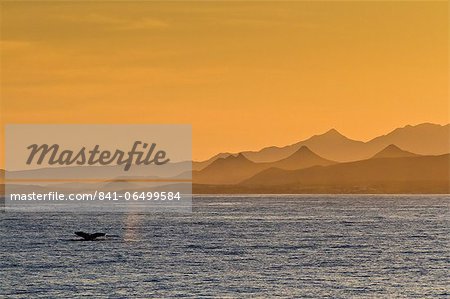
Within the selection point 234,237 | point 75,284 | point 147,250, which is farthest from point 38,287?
point 234,237

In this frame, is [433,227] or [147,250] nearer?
[147,250]

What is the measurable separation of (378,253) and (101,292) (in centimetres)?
4355

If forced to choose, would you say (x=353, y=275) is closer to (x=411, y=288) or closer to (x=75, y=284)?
(x=411, y=288)

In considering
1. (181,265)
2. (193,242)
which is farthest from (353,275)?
(193,242)

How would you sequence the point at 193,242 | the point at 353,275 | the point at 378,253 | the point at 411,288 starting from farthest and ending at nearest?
the point at 193,242, the point at 378,253, the point at 353,275, the point at 411,288

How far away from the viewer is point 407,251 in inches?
4675

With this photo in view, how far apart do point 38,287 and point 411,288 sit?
30877 millimetres

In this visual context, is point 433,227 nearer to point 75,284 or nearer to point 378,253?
point 378,253

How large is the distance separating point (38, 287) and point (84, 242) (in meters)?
50.7

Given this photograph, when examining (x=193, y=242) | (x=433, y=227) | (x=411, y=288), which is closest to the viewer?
(x=411, y=288)

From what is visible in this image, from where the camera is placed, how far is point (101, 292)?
8150cm

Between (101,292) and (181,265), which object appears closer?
(101,292)

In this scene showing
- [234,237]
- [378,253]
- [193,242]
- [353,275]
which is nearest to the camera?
[353,275]

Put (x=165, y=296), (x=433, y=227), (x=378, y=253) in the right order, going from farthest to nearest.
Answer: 1. (x=433, y=227)
2. (x=378, y=253)
3. (x=165, y=296)
